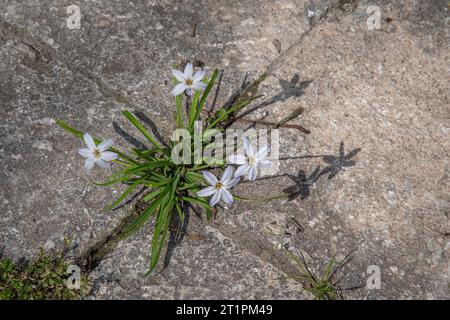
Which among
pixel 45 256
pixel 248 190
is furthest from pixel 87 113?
pixel 248 190

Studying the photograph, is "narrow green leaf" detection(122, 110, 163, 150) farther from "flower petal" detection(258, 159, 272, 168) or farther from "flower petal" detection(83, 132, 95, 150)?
"flower petal" detection(258, 159, 272, 168)

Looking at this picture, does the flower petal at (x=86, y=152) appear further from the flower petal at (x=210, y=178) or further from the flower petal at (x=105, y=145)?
the flower petal at (x=210, y=178)

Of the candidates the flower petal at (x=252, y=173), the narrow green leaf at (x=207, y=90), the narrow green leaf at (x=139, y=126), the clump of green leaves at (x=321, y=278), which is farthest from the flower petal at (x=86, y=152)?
the clump of green leaves at (x=321, y=278)

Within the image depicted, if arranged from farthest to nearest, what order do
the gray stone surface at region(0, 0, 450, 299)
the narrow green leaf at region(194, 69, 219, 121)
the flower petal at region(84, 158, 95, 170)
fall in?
the narrow green leaf at region(194, 69, 219, 121), the gray stone surface at region(0, 0, 450, 299), the flower petal at region(84, 158, 95, 170)

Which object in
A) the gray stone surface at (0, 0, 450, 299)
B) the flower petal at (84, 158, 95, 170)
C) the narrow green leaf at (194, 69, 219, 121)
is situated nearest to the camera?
the flower petal at (84, 158, 95, 170)

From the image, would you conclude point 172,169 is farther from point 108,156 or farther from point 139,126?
point 108,156

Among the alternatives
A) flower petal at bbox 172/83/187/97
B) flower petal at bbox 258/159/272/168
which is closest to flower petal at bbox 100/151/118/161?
flower petal at bbox 172/83/187/97
